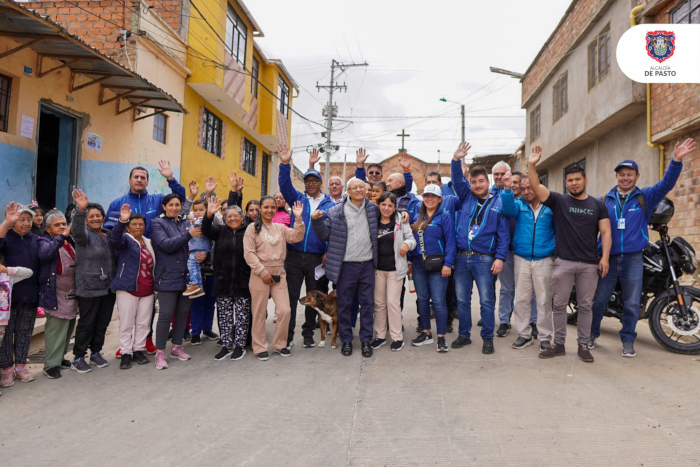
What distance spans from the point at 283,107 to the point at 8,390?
62.7 feet

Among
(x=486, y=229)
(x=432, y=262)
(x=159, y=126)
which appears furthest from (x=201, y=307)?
(x=159, y=126)

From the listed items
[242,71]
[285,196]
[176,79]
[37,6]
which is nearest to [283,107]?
[242,71]

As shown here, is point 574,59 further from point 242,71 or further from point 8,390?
point 8,390

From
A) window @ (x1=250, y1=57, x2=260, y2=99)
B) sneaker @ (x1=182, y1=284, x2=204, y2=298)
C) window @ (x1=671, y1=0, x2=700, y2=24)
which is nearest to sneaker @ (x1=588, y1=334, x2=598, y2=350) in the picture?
sneaker @ (x1=182, y1=284, x2=204, y2=298)

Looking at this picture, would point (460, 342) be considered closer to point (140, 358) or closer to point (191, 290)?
point (191, 290)

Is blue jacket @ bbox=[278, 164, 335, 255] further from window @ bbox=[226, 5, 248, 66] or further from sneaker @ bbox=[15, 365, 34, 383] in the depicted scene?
window @ bbox=[226, 5, 248, 66]

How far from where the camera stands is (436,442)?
Result: 2.94 m

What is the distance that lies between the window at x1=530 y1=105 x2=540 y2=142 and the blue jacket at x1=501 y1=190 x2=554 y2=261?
43.5 feet

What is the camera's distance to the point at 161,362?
185 inches

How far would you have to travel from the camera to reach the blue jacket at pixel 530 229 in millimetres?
4969

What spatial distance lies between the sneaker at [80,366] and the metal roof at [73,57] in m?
4.25

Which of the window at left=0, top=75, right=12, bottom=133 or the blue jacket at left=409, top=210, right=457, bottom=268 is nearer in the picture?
the blue jacket at left=409, top=210, right=457, bottom=268

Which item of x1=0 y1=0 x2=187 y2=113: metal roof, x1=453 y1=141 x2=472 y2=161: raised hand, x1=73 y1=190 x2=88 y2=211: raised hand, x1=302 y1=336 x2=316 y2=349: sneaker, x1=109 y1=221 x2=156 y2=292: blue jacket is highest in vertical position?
x1=0 y1=0 x2=187 y2=113: metal roof

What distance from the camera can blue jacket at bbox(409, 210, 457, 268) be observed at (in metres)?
5.23
